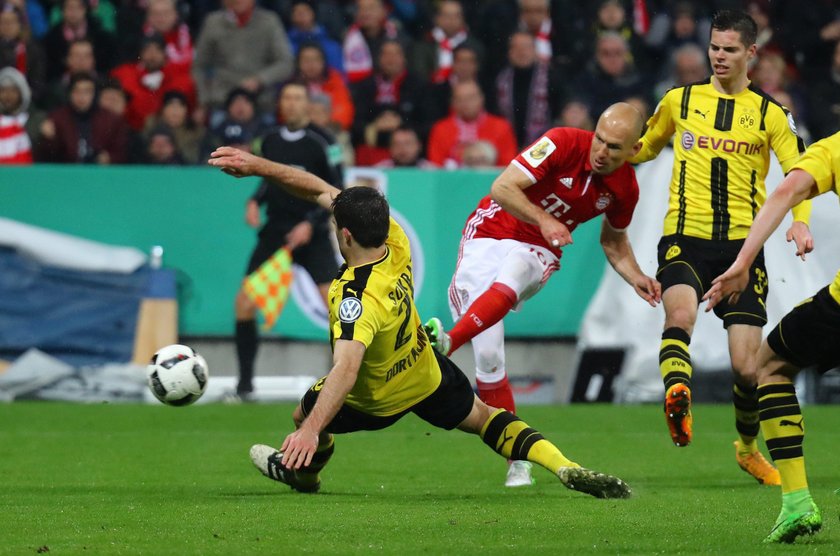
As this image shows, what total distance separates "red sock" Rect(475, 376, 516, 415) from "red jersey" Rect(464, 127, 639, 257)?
844mm

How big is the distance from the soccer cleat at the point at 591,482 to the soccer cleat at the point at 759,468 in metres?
1.60

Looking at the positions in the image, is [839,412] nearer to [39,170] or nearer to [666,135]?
[666,135]

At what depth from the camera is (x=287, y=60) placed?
1487 centimetres

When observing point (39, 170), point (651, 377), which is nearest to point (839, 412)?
point (651, 377)

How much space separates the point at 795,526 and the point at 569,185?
3054mm

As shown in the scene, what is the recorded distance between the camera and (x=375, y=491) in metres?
7.46

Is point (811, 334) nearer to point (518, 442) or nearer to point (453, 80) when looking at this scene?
point (518, 442)

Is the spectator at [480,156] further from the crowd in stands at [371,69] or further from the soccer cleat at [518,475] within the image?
the soccer cleat at [518,475]

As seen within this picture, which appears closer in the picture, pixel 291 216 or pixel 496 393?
pixel 496 393

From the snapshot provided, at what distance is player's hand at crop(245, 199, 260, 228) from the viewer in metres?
12.4

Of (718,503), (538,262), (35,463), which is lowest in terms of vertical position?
(35,463)

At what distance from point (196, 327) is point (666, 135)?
561 cm

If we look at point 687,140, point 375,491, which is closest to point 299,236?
point 687,140

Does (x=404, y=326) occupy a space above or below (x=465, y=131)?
above
